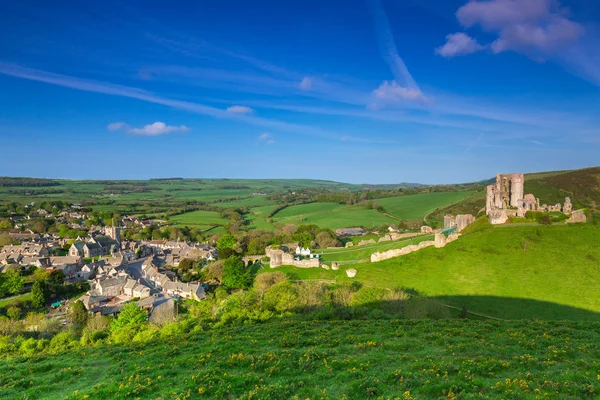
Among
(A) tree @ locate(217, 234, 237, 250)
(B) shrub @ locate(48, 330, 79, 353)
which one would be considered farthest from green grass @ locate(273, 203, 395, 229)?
(B) shrub @ locate(48, 330, 79, 353)

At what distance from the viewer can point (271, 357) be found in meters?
14.8

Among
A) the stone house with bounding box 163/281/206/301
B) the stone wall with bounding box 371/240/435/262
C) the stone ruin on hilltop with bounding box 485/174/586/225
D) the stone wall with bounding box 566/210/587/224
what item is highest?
the stone ruin on hilltop with bounding box 485/174/586/225

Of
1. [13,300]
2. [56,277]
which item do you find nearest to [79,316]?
[13,300]

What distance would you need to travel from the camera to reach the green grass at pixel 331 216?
113 meters

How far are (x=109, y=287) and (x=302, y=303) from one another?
43050mm

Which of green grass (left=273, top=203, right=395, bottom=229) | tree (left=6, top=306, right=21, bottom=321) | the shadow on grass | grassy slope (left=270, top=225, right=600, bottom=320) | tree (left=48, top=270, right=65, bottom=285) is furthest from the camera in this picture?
green grass (left=273, top=203, right=395, bottom=229)

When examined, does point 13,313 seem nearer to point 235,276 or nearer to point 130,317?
point 130,317

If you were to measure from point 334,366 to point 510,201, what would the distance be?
5033 centimetres

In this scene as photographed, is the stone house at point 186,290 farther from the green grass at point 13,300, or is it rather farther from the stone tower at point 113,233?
the stone tower at point 113,233

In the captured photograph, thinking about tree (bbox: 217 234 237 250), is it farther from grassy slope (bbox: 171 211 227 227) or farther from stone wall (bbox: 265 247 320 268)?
grassy slope (bbox: 171 211 227 227)

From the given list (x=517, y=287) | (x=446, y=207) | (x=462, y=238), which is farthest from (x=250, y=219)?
(x=517, y=287)

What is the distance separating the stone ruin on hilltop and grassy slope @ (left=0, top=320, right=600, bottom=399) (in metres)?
31.1

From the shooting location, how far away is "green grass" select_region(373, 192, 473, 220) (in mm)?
120894

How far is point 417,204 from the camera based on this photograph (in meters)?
135
